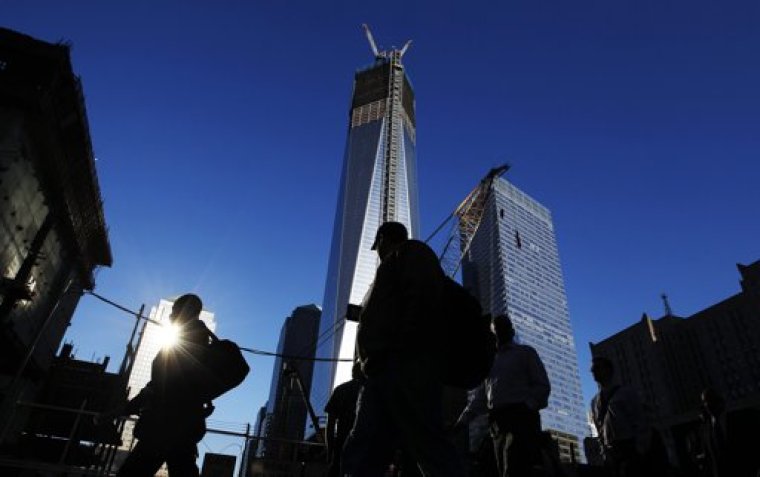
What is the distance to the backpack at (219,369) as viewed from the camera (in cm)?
322

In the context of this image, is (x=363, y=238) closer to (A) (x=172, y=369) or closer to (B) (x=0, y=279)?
(B) (x=0, y=279)

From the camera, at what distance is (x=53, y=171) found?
27.7 meters

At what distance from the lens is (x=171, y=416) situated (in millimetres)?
3047

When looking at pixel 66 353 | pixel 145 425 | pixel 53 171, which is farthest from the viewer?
pixel 66 353

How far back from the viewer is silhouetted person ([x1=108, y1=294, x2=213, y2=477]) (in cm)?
295

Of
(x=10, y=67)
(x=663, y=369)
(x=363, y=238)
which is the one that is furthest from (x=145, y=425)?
(x=363, y=238)

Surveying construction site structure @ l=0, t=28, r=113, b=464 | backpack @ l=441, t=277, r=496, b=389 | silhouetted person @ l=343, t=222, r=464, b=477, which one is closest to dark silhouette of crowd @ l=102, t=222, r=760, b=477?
silhouetted person @ l=343, t=222, r=464, b=477

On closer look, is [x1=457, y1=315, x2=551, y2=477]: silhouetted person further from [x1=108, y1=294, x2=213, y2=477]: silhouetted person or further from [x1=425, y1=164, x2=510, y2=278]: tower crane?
[x1=425, y1=164, x2=510, y2=278]: tower crane

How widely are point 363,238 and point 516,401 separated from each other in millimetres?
125024

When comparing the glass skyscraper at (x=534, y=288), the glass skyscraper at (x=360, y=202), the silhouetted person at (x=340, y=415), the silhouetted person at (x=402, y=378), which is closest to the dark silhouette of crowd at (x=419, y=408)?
the silhouetted person at (x=402, y=378)

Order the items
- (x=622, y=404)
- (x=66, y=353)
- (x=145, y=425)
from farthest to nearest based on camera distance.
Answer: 1. (x=66, y=353)
2. (x=622, y=404)
3. (x=145, y=425)

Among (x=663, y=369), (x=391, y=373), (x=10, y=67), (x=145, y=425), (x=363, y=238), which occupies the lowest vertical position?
(x=145, y=425)

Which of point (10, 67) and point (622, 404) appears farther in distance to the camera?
point (10, 67)

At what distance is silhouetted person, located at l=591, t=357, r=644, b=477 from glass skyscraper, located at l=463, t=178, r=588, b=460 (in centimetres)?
12279
